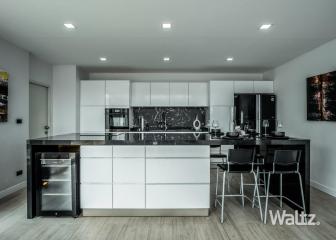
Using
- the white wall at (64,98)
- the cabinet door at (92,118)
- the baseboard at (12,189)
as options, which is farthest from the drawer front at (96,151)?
the cabinet door at (92,118)

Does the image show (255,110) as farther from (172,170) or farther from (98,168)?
(98,168)

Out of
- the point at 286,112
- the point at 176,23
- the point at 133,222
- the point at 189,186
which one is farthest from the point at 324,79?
the point at 133,222

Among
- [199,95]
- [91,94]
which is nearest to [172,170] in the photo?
[199,95]

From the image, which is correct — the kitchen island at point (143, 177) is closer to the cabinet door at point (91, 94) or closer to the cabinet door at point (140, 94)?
the cabinet door at point (91, 94)

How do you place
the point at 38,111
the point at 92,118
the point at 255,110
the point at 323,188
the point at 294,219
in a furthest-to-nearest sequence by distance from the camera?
the point at 92,118, the point at 255,110, the point at 38,111, the point at 323,188, the point at 294,219

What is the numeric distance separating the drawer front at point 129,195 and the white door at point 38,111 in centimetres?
303

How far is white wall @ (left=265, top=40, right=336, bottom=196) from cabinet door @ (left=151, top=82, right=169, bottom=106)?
279cm

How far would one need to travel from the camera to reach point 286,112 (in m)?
5.86

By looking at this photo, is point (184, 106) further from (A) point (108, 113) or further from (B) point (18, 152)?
(B) point (18, 152)

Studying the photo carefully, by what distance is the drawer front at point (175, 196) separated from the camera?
321cm

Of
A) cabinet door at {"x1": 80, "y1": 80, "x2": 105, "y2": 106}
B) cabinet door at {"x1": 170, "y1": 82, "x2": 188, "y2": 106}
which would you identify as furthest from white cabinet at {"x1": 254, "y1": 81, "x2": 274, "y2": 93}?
cabinet door at {"x1": 80, "y1": 80, "x2": 105, "y2": 106}

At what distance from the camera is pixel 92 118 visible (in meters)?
6.38

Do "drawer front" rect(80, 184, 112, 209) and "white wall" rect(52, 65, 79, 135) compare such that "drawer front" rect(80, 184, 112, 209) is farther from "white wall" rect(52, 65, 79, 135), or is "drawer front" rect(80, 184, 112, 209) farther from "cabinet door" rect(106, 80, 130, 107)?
"cabinet door" rect(106, 80, 130, 107)

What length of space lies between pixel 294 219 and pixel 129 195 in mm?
2078
